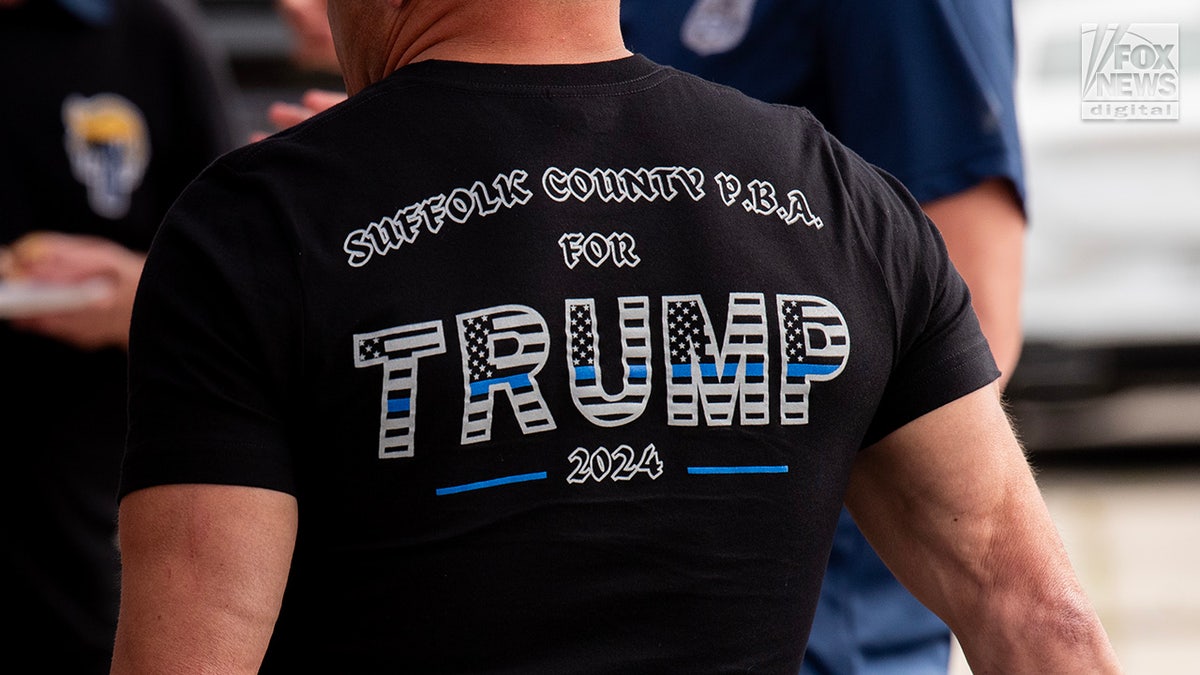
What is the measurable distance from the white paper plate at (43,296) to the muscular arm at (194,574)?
166cm

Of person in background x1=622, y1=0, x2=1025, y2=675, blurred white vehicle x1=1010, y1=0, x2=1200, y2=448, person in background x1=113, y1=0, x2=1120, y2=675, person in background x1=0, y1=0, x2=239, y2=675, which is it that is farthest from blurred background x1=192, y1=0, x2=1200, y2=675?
person in background x1=113, y1=0, x2=1120, y2=675

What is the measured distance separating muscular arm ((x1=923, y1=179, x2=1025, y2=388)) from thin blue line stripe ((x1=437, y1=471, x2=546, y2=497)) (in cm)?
79

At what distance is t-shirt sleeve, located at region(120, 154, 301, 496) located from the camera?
1.27 meters

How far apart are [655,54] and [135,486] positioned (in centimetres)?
108

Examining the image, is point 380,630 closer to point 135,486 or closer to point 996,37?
point 135,486

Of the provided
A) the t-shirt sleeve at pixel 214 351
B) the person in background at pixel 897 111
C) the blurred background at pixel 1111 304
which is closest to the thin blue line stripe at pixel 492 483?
the t-shirt sleeve at pixel 214 351

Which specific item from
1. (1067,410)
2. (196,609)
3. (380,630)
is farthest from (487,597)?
(1067,410)

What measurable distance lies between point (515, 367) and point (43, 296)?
184cm

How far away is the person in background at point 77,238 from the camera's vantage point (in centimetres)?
323

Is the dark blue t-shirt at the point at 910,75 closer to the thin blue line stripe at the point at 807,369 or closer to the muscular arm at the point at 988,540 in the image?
the muscular arm at the point at 988,540

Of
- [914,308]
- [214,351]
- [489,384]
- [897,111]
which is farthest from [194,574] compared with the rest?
[897,111]

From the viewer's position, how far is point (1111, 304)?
6.09 metres

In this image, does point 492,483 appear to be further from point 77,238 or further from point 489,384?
point 77,238

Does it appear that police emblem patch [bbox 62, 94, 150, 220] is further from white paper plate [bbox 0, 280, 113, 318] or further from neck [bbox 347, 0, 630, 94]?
neck [bbox 347, 0, 630, 94]
